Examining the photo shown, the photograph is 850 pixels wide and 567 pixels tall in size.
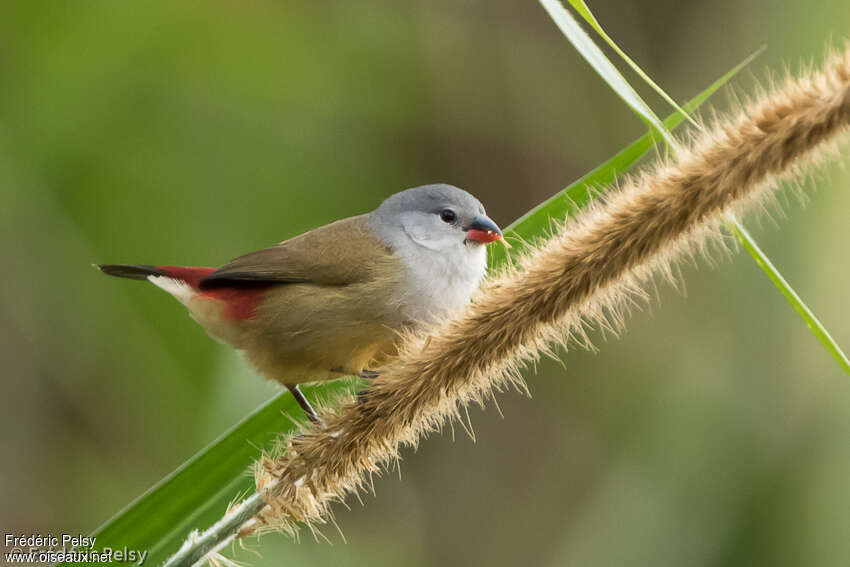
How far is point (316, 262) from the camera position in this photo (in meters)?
3.11

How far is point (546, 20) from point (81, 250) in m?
2.99

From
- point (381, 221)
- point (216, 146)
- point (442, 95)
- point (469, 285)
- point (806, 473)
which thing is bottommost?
point (806, 473)

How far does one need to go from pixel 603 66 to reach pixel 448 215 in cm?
161

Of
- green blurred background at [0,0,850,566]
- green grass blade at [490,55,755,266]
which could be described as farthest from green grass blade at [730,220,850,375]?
green blurred background at [0,0,850,566]

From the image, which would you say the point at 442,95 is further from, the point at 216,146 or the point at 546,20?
the point at 216,146

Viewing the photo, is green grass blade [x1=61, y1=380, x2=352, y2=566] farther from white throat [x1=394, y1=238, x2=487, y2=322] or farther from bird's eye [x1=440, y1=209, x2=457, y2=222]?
bird's eye [x1=440, y1=209, x2=457, y2=222]

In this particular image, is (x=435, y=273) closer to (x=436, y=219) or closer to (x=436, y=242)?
(x=436, y=242)

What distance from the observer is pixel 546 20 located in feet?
17.5

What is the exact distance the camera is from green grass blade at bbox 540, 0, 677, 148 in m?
1.60

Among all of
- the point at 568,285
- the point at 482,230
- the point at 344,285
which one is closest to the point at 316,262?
the point at 344,285

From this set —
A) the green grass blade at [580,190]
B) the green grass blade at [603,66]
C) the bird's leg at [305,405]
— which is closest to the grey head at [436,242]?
the bird's leg at [305,405]

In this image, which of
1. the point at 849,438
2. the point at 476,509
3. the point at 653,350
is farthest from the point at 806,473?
the point at 476,509

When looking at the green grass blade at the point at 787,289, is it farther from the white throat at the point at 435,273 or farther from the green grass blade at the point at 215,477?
the white throat at the point at 435,273

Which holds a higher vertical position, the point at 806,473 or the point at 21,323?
the point at 21,323
